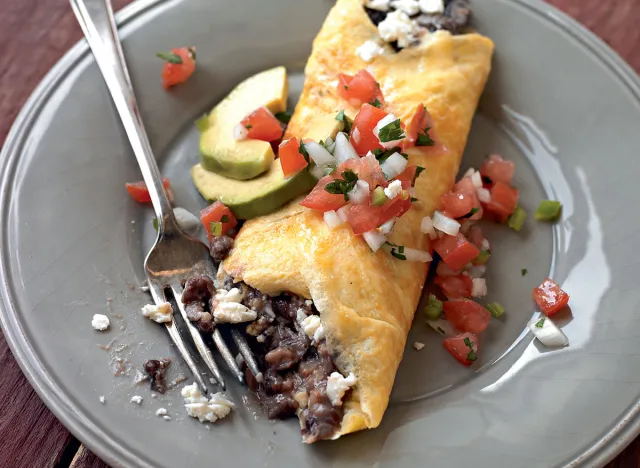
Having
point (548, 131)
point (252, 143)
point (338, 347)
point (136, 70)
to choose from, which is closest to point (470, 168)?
point (548, 131)

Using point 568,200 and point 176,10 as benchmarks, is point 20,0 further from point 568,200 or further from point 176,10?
point 568,200

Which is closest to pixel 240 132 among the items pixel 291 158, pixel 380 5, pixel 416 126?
pixel 291 158

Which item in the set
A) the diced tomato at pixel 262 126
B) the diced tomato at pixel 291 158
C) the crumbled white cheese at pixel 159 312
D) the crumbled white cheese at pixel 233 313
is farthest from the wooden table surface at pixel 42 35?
the diced tomato at pixel 291 158

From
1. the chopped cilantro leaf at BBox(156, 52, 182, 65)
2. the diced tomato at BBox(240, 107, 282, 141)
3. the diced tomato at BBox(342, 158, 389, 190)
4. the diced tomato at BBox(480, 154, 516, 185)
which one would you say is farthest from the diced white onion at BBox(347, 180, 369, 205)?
the chopped cilantro leaf at BBox(156, 52, 182, 65)

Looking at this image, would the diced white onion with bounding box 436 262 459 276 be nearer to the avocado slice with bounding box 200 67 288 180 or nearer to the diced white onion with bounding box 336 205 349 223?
the diced white onion with bounding box 336 205 349 223

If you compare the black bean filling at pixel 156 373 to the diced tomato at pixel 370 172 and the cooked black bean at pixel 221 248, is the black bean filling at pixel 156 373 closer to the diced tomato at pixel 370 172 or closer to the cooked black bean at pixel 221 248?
the cooked black bean at pixel 221 248
